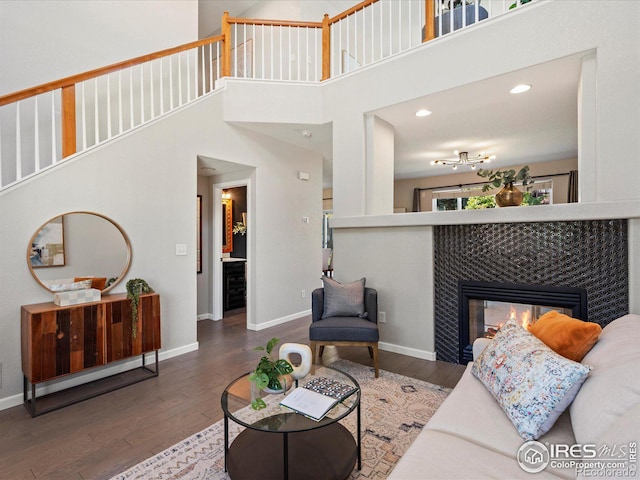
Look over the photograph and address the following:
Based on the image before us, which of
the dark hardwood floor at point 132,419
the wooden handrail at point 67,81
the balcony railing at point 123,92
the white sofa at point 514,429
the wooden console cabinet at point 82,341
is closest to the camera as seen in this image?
the white sofa at point 514,429

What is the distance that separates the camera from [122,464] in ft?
6.18

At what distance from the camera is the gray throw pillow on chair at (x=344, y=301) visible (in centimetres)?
334

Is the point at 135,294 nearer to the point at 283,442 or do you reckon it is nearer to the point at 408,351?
the point at 283,442

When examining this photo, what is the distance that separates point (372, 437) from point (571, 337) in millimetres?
1264

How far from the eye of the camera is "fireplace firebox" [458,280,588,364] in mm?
2834

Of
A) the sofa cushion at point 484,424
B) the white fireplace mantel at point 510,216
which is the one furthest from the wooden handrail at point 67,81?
the sofa cushion at point 484,424

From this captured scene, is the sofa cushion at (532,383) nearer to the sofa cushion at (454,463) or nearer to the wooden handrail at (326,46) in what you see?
the sofa cushion at (454,463)

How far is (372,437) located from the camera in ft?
6.88

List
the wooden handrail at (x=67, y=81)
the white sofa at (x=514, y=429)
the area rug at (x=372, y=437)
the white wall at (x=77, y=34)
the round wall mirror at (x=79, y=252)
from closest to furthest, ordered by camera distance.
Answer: the white sofa at (x=514, y=429)
the area rug at (x=372, y=437)
the wooden handrail at (x=67, y=81)
the round wall mirror at (x=79, y=252)
the white wall at (x=77, y=34)

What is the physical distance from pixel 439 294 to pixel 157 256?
115 inches

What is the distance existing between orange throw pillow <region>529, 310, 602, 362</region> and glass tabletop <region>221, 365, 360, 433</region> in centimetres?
107

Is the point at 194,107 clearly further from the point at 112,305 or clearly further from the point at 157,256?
the point at 112,305

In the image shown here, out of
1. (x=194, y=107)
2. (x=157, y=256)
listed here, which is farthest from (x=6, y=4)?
(x=157, y=256)

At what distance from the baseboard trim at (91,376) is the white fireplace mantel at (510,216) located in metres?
2.24
